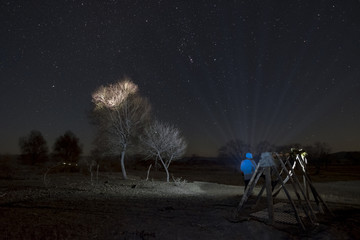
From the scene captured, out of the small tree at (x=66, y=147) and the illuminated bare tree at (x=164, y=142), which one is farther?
the small tree at (x=66, y=147)

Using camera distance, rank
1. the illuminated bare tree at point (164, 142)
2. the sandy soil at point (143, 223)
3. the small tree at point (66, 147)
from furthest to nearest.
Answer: the small tree at point (66, 147), the illuminated bare tree at point (164, 142), the sandy soil at point (143, 223)

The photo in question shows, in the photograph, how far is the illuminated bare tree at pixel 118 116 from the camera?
81.2 ft

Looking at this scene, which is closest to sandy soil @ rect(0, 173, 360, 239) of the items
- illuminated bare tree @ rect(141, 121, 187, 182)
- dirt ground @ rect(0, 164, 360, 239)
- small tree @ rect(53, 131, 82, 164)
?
dirt ground @ rect(0, 164, 360, 239)

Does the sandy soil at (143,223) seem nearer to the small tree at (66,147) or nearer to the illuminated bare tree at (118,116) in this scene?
the illuminated bare tree at (118,116)

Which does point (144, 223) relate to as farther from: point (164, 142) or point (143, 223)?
point (164, 142)

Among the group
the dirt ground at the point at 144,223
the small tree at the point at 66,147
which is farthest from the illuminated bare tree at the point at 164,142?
the small tree at the point at 66,147

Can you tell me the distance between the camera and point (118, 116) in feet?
82.6

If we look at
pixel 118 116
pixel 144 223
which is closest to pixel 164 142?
pixel 118 116

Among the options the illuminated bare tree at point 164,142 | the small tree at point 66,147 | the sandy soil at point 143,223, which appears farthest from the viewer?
the small tree at point 66,147

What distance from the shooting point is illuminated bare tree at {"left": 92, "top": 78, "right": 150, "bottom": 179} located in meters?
24.8

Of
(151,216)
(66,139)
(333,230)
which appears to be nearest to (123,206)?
(151,216)

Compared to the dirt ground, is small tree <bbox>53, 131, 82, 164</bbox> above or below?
above

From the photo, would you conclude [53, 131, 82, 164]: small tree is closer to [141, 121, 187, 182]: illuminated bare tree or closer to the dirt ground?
[141, 121, 187, 182]: illuminated bare tree

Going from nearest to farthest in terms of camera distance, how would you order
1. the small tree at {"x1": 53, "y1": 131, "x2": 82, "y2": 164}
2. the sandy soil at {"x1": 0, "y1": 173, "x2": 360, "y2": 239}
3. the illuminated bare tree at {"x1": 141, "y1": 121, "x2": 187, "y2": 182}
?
1. the sandy soil at {"x1": 0, "y1": 173, "x2": 360, "y2": 239}
2. the illuminated bare tree at {"x1": 141, "y1": 121, "x2": 187, "y2": 182}
3. the small tree at {"x1": 53, "y1": 131, "x2": 82, "y2": 164}
